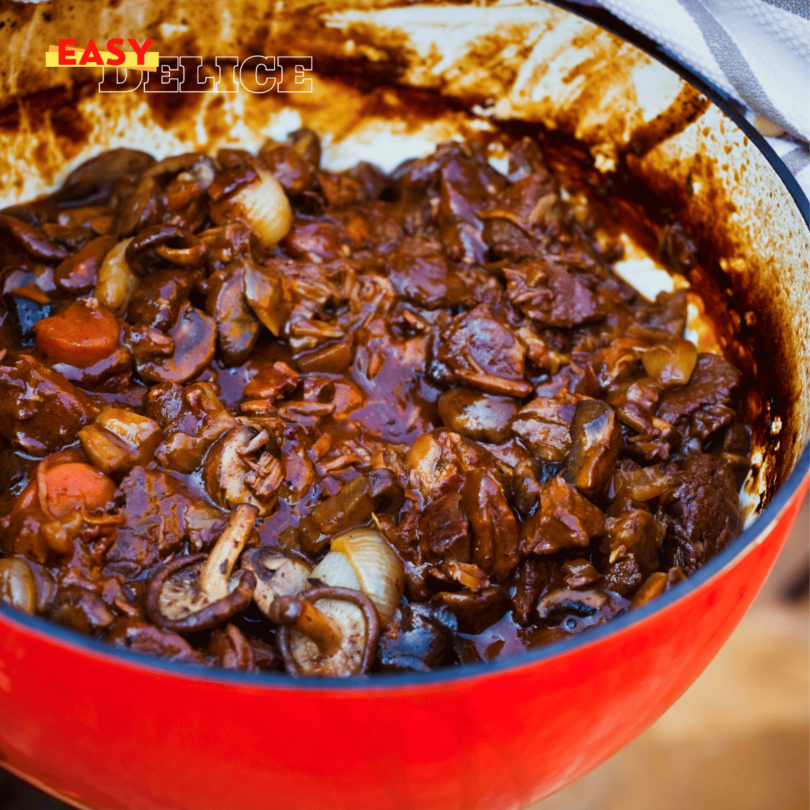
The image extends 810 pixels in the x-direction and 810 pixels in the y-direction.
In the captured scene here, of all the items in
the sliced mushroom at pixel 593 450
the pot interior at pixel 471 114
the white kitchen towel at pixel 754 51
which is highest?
the white kitchen towel at pixel 754 51

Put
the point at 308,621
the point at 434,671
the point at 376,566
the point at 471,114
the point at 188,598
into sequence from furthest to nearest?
the point at 471,114
the point at 376,566
the point at 188,598
the point at 308,621
the point at 434,671

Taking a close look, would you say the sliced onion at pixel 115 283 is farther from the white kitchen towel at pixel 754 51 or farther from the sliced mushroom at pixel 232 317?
the white kitchen towel at pixel 754 51

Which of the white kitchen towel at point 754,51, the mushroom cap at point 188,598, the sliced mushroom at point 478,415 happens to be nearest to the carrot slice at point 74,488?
the mushroom cap at point 188,598

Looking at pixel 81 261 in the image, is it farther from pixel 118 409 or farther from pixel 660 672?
pixel 660 672

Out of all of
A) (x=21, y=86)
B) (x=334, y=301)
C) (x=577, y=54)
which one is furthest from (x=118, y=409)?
(x=577, y=54)

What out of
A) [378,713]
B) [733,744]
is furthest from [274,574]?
[733,744]

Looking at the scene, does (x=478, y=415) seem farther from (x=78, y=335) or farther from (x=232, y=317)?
(x=78, y=335)

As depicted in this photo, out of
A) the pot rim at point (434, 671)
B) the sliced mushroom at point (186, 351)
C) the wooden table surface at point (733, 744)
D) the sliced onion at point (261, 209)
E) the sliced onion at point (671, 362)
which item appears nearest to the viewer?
the pot rim at point (434, 671)

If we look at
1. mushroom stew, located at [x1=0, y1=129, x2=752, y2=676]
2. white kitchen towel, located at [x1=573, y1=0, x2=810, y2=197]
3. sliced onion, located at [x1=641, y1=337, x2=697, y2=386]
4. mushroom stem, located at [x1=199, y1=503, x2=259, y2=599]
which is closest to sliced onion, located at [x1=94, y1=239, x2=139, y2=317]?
mushroom stew, located at [x1=0, y1=129, x2=752, y2=676]
